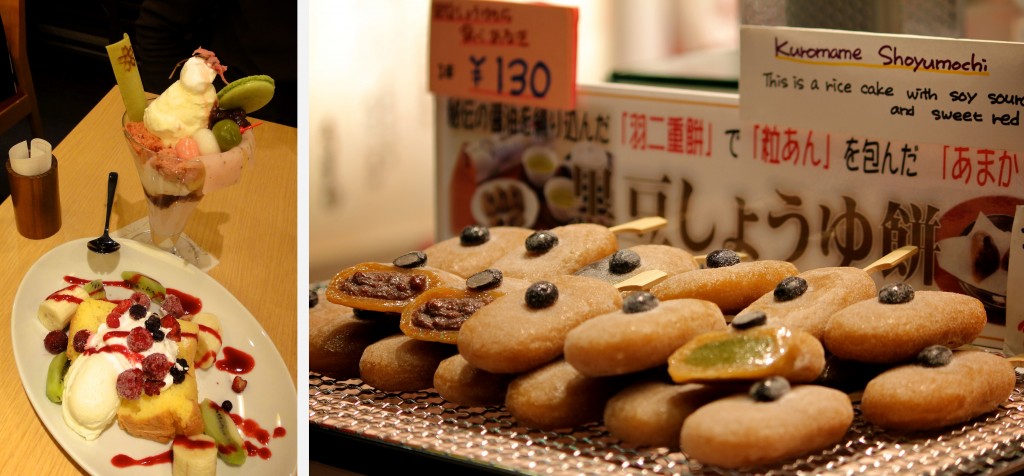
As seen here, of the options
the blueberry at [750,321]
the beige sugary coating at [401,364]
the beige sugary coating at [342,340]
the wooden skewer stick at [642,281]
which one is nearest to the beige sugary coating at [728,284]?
the wooden skewer stick at [642,281]

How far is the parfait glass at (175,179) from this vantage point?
1.19 m

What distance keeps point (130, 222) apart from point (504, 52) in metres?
1.46

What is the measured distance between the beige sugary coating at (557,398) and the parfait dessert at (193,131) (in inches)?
19.6

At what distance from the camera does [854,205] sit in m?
2.11

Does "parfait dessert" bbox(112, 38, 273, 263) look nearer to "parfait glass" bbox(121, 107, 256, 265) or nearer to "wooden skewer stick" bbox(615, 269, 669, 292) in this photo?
"parfait glass" bbox(121, 107, 256, 265)

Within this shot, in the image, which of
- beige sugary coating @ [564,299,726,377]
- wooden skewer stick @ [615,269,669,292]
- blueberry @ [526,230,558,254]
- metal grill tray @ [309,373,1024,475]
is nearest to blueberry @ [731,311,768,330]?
beige sugary coating @ [564,299,726,377]

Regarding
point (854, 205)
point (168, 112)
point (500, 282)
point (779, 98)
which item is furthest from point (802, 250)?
point (168, 112)

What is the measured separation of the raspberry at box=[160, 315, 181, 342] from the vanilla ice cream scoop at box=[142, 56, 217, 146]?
203mm

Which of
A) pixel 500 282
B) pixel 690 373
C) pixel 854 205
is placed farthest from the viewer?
pixel 854 205

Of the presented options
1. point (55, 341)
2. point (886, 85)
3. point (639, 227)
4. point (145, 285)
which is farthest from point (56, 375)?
point (886, 85)

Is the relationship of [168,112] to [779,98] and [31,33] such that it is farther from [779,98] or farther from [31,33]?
[779,98]

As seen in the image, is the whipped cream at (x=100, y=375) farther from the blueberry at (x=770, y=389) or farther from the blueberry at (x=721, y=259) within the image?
the blueberry at (x=721, y=259)

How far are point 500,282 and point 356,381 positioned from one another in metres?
0.28

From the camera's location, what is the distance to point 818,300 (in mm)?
1564
